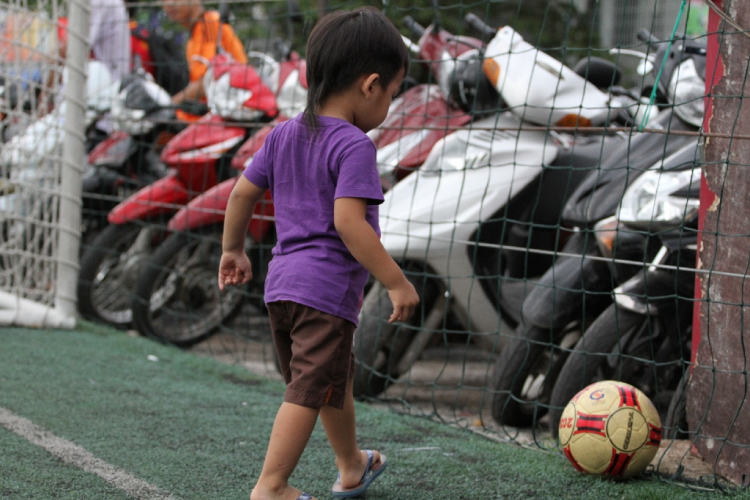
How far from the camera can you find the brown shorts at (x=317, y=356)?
198cm

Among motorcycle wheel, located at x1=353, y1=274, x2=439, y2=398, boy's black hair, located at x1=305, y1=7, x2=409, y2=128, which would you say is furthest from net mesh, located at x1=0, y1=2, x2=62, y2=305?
boy's black hair, located at x1=305, y1=7, x2=409, y2=128

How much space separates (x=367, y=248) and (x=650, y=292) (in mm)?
1274

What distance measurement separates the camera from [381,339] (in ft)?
11.8

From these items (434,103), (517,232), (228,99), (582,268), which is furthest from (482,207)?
(228,99)

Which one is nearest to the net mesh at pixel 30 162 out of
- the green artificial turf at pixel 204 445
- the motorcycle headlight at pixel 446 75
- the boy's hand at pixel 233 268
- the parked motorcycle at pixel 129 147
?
the parked motorcycle at pixel 129 147

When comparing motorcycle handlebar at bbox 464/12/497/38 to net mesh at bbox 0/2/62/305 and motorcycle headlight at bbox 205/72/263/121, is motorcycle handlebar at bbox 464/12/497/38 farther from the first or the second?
net mesh at bbox 0/2/62/305

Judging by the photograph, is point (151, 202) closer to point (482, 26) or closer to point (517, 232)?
point (482, 26)

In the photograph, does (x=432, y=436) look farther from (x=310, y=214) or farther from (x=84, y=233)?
(x=84, y=233)

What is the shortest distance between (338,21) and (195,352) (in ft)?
10.7

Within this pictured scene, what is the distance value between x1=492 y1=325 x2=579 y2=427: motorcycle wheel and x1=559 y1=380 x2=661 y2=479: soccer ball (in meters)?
0.56

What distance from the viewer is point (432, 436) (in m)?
3.04

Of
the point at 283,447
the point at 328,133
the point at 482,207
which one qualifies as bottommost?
the point at 283,447

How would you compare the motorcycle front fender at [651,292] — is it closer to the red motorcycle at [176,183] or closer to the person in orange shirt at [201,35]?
the red motorcycle at [176,183]

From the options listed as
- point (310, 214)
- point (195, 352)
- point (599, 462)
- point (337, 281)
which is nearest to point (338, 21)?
point (310, 214)
